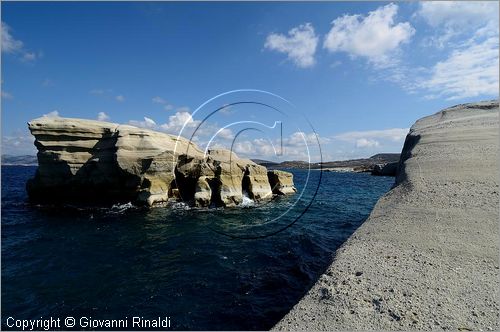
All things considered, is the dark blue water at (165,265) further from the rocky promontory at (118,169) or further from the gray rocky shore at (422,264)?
the rocky promontory at (118,169)

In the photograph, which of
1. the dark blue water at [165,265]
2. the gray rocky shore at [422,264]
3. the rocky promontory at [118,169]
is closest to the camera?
the gray rocky shore at [422,264]

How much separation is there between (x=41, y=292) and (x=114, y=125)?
26873 mm

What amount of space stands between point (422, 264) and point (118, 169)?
1223 inches

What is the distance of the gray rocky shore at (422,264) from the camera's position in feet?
20.3

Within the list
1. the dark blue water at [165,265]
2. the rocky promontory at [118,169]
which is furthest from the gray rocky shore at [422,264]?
the rocky promontory at [118,169]

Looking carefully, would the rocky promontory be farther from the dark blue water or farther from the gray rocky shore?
the gray rocky shore

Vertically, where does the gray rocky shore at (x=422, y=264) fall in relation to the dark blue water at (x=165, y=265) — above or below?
above

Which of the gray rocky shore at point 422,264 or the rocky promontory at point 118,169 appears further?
the rocky promontory at point 118,169

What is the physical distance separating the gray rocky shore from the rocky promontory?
23.5 m

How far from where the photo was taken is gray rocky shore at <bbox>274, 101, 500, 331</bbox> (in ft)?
20.3

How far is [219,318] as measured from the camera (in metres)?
10.5

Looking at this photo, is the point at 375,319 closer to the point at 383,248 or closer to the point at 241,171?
the point at 383,248

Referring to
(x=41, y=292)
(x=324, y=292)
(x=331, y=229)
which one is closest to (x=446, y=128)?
(x=331, y=229)

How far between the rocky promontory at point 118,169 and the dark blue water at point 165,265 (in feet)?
17.4
